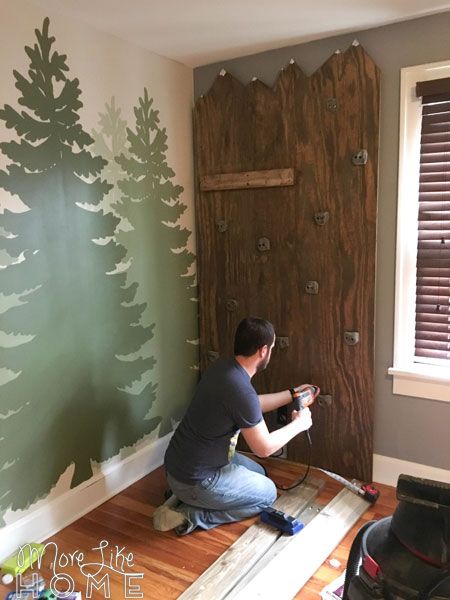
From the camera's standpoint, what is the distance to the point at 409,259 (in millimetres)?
2562

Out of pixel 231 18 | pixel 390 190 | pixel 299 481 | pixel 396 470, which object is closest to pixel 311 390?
pixel 299 481

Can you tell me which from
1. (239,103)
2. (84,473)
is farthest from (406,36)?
(84,473)

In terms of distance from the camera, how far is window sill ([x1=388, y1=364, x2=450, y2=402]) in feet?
8.26

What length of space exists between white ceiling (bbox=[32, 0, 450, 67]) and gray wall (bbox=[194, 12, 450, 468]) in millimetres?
56

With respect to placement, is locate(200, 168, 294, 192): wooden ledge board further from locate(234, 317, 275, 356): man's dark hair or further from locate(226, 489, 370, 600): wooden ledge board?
locate(226, 489, 370, 600): wooden ledge board

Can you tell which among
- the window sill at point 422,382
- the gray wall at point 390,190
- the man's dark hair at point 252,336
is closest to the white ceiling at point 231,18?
the gray wall at point 390,190

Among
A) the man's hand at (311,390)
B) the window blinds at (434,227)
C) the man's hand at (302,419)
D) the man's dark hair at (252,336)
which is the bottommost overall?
the man's hand at (302,419)

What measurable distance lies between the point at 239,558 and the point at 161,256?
5.18 feet

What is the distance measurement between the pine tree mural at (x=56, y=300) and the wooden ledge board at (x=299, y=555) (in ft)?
3.28

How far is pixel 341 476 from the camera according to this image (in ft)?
9.21

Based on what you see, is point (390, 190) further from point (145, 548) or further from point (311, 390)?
point (145, 548)

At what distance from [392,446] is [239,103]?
6.65ft

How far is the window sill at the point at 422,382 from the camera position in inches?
99.1

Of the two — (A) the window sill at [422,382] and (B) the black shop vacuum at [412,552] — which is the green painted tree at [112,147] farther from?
(B) the black shop vacuum at [412,552]
